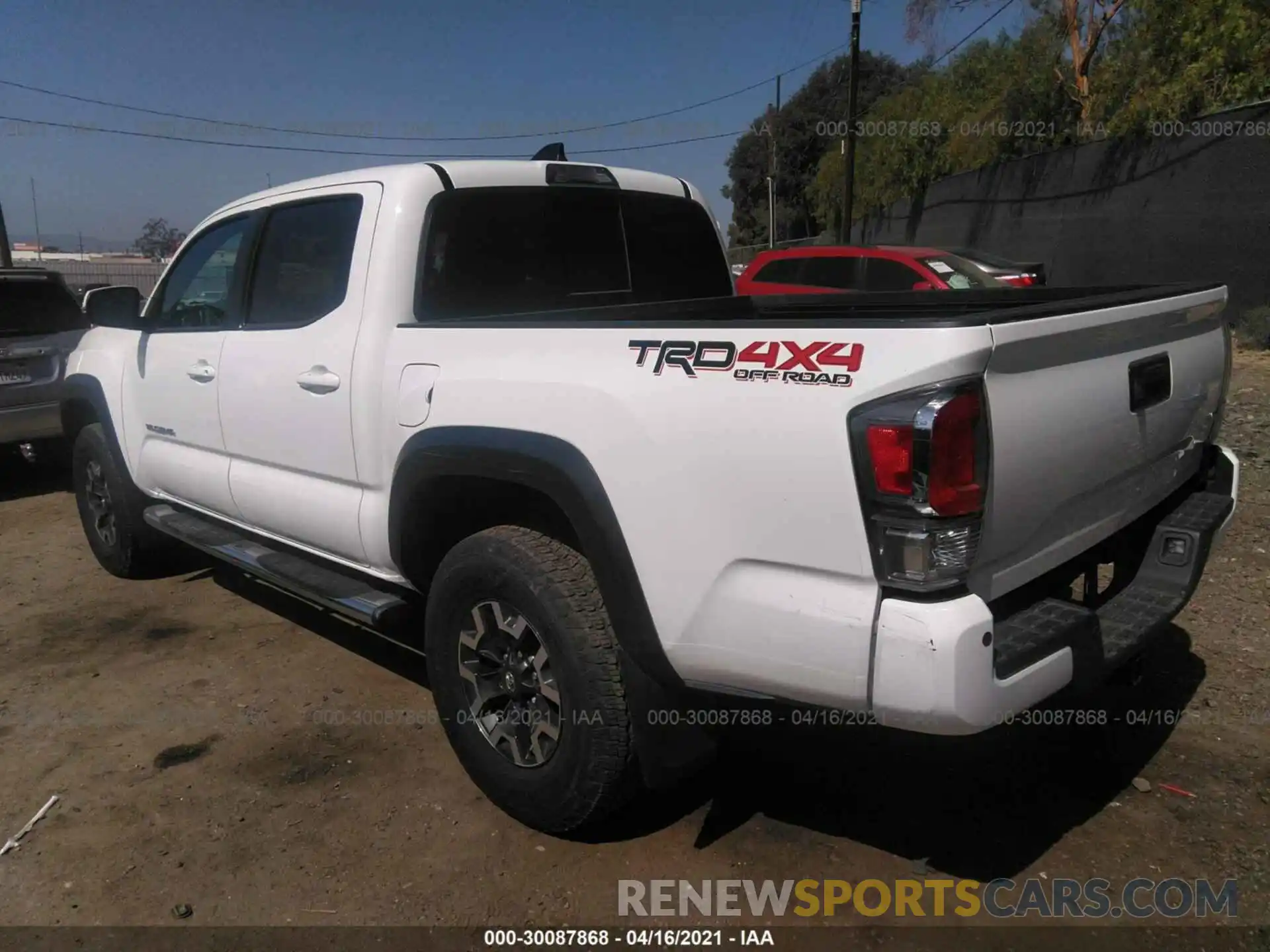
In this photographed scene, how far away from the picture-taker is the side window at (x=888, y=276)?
11.3m

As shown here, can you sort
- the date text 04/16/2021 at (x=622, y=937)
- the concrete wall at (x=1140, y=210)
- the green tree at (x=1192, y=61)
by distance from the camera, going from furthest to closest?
the green tree at (x=1192, y=61) → the concrete wall at (x=1140, y=210) → the date text 04/16/2021 at (x=622, y=937)

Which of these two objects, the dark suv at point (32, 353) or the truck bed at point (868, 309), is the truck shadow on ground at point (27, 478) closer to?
the dark suv at point (32, 353)

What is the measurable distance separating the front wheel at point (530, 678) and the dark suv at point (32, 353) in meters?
5.94

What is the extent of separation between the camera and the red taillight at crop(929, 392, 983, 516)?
1.98 metres

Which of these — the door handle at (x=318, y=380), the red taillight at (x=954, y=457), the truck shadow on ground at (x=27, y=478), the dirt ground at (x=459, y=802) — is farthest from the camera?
the truck shadow on ground at (x=27, y=478)

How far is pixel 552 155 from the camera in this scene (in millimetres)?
4137

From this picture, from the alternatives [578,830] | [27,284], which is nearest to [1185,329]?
[578,830]

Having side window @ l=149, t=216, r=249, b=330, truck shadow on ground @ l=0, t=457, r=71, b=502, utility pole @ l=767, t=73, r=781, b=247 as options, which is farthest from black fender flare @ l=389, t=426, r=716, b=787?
utility pole @ l=767, t=73, r=781, b=247

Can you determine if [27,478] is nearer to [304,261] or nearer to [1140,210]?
[304,261]

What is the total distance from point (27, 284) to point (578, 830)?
24.3 ft

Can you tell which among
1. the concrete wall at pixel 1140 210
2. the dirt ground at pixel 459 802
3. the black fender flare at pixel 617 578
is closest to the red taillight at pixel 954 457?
the black fender flare at pixel 617 578

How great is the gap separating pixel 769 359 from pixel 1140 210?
603 inches

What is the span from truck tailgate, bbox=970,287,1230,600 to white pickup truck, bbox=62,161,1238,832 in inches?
0.5

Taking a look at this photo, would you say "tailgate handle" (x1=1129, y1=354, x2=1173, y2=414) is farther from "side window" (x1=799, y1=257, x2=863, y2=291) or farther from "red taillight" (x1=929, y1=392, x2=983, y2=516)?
"side window" (x1=799, y1=257, x2=863, y2=291)
